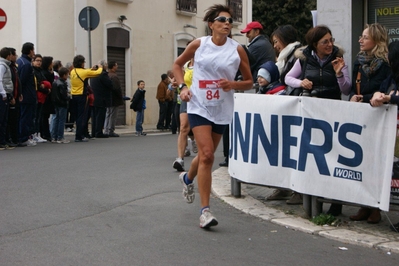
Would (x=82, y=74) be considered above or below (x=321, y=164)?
above

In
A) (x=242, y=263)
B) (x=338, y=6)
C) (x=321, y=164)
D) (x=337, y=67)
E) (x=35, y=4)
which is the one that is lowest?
(x=242, y=263)

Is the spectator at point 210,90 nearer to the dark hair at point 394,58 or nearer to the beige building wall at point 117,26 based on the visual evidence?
the dark hair at point 394,58

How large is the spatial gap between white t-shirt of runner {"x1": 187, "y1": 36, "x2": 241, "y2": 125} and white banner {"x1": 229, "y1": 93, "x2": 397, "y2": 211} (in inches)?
30.1

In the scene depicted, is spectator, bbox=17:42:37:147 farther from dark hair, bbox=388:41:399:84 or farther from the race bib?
dark hair, bbox=388:41:399:84

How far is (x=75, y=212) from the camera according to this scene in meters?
7.43

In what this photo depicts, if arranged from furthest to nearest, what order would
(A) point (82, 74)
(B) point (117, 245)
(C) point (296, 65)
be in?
1. (A) point (82, 74)
2. (C) point (296, 65)
3. (B) point (117, 245)

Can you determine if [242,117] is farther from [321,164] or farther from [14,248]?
[14,248]

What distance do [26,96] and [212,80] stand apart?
9305mm

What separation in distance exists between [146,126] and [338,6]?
646 inches

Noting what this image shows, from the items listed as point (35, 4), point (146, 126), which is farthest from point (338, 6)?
point (146, 126)

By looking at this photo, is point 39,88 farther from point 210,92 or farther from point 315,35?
point 210,92

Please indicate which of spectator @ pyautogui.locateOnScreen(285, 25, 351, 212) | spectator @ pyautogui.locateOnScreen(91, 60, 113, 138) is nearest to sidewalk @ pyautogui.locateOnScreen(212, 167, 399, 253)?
spectator @ pyautogui.locateOnScreen(285, 25, 351, 212)

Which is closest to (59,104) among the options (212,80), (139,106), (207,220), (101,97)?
(101,97)

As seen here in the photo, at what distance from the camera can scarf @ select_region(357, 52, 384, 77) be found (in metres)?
7.05
